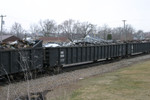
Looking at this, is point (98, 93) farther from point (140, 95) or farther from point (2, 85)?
point (2, 85)

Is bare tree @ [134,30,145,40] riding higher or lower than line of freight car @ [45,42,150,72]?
higher

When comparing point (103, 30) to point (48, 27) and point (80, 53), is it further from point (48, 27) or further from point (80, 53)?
point (80, 53)

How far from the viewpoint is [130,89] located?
852 centimetres

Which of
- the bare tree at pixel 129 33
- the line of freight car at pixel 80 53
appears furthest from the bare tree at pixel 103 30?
the line of freight car at pixel 80 53

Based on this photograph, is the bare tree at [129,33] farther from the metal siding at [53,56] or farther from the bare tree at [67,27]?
the metal siding at [53,56]

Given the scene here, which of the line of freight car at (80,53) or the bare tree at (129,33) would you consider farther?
the bare tree at (129,33)

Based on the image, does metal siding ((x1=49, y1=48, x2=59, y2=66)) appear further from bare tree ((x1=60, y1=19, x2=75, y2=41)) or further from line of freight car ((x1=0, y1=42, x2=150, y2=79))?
bare tree ((x1=60, y1=19, x2=75, y2=41))

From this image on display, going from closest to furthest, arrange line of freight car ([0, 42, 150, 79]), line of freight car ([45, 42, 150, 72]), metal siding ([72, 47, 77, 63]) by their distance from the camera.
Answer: line of freight car ([0, 42, 150, 79])
line of freight car ([45, 42, 150, 72])
metal siding ([72, 47, 77, 63])

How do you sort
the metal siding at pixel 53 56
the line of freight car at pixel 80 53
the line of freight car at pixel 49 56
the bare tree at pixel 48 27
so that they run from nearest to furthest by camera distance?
the line of freight car at pixel 49 56
the metal siding at pixel 53 56
the line of freight car at pixel 80 53
the bare tree at pixel 48 27

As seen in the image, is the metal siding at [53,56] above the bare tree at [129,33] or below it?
below

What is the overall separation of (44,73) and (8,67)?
3837 millimetres

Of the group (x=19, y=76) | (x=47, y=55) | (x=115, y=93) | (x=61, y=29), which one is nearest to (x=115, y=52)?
(x=47, y=55)

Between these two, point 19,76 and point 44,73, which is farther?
point 44,73

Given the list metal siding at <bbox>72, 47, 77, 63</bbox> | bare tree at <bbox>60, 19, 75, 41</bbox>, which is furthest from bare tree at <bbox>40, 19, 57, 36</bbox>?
metal siding at <bbox>72, 47, 77, 63</bbox>
